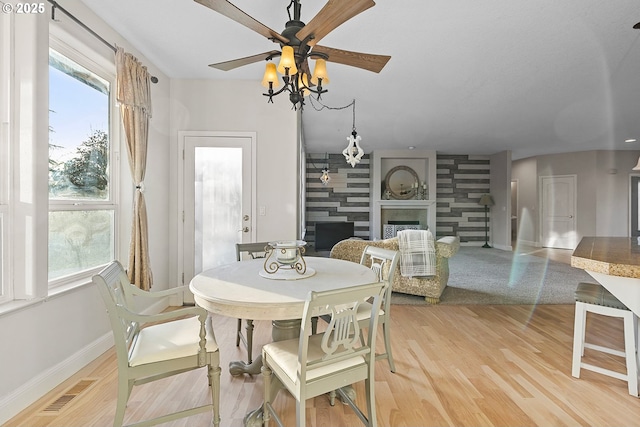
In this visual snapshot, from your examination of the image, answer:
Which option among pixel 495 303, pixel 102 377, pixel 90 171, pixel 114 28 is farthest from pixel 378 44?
pixel 102 377

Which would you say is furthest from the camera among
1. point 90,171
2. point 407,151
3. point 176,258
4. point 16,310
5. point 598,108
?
point 407,151

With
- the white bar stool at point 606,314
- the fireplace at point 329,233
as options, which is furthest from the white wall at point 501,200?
the white bar stool at point 606,314

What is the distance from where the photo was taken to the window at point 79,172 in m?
2.17

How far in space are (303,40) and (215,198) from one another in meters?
2.33

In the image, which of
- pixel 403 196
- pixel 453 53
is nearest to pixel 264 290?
pixel 453 53

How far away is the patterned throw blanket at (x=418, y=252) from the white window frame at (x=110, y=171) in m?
2.93

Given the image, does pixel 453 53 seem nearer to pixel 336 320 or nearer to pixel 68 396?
pixel 336 320

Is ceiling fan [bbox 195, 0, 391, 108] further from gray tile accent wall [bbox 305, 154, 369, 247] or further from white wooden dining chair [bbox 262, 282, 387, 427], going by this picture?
gray tile accent wall [bbox 305, 154, 369, 247]

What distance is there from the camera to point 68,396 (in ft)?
6.18

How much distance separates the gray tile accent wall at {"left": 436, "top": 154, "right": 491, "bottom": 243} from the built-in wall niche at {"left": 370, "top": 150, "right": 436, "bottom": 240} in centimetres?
78

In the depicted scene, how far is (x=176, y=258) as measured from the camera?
11.7ft

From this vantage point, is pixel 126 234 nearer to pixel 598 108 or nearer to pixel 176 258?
pixel 176 258

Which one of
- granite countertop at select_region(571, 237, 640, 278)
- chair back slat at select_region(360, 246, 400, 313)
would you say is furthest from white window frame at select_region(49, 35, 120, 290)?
granite countertop at select_region(571, 237, 640, 278)

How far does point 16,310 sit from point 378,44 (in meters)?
3.21
